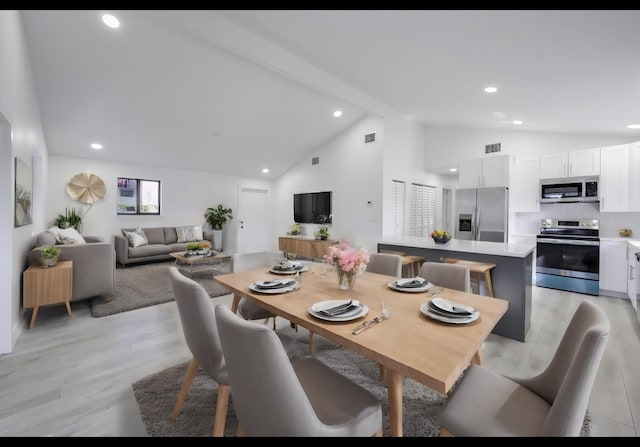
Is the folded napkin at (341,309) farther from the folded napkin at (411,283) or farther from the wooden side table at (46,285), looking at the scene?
the wooden side table at (46,285)

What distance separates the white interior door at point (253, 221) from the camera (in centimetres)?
758

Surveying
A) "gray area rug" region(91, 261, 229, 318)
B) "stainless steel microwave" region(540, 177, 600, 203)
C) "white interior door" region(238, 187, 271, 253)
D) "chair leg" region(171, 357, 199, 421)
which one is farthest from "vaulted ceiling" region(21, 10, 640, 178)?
"gray area rug" region(91, 261, 229, 318)

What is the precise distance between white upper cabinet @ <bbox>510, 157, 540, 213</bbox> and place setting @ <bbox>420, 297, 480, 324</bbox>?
426 cm

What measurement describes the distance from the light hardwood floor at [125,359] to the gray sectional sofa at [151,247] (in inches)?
88.7

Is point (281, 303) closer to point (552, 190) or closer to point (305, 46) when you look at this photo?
point (305, 46)

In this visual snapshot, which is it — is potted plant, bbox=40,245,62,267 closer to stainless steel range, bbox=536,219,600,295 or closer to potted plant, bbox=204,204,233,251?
potted plant, bbox=204,204,233,251

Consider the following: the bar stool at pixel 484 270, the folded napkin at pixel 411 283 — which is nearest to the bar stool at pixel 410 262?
the bar stool at pixel 484 270

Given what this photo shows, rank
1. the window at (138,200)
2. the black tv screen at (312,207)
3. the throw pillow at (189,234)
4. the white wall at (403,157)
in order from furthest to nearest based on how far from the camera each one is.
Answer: the throw pillow at (189,234) < the black tv screen at (312,207) < the window at (138,200) < the white wall at (403,157)

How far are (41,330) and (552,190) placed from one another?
664cm

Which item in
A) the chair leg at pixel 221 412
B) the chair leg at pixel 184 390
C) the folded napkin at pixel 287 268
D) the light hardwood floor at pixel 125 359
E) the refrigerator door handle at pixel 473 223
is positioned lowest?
the light hardwood floor at pixel 125 359

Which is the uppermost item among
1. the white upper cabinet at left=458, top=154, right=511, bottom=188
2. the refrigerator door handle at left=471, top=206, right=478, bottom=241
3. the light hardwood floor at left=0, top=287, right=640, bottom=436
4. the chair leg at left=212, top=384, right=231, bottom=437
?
the white upper cabinet at left=458, top=154, right=511, bottom=188

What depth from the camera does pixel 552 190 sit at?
14.0ft

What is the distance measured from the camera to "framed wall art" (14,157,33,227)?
2.21 metres

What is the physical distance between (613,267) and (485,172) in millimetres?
2148
